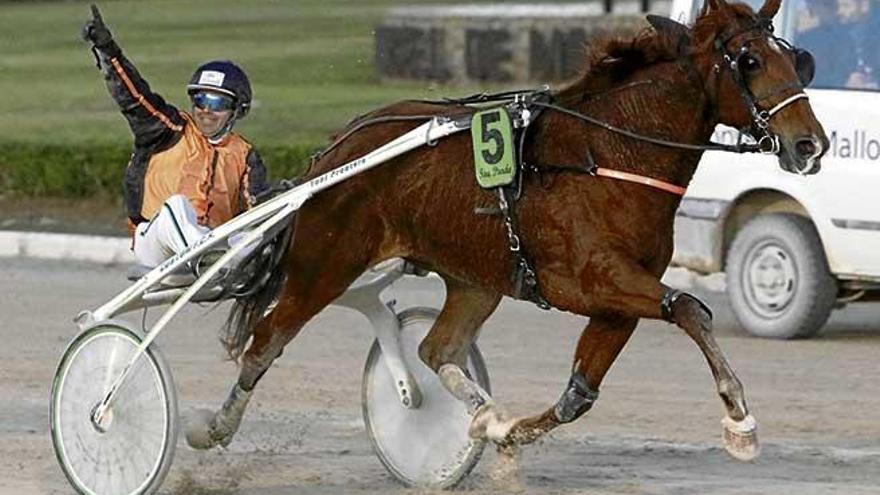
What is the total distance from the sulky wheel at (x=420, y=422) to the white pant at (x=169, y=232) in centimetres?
82

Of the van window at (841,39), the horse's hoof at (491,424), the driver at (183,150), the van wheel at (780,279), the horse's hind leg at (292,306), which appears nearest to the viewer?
the horse's hoof at (491,424)

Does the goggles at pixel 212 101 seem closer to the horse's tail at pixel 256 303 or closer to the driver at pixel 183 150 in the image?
the driver at pixel 183 150

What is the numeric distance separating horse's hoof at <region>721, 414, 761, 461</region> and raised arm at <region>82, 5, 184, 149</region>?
2321 millimetres

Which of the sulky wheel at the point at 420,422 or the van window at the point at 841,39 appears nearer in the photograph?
the sulky wheel at the point at 420,422

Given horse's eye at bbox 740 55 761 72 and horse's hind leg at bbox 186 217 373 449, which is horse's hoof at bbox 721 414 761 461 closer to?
horse's eye at bbox 740 55 761 72

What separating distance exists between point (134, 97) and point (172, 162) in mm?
262

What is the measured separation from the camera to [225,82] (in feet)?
26.6

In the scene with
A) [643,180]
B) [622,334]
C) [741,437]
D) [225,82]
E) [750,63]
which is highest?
[750,63]

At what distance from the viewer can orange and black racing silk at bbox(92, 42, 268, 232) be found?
807 cm

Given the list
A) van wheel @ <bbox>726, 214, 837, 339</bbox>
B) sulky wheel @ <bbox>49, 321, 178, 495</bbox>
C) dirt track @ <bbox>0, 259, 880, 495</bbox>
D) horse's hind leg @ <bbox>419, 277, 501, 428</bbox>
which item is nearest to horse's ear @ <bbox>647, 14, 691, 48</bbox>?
horse's hind leg @ <bbox>419, 277, 501, 428</bbox>

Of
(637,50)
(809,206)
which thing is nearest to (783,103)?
(637,50)

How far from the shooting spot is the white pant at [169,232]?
7883 millimetres

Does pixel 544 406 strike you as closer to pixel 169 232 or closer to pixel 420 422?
pixel 420 422

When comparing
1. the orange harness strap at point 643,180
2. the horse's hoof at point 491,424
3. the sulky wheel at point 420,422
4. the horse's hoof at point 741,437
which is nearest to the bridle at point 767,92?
the orange harness strap at point 643,180
